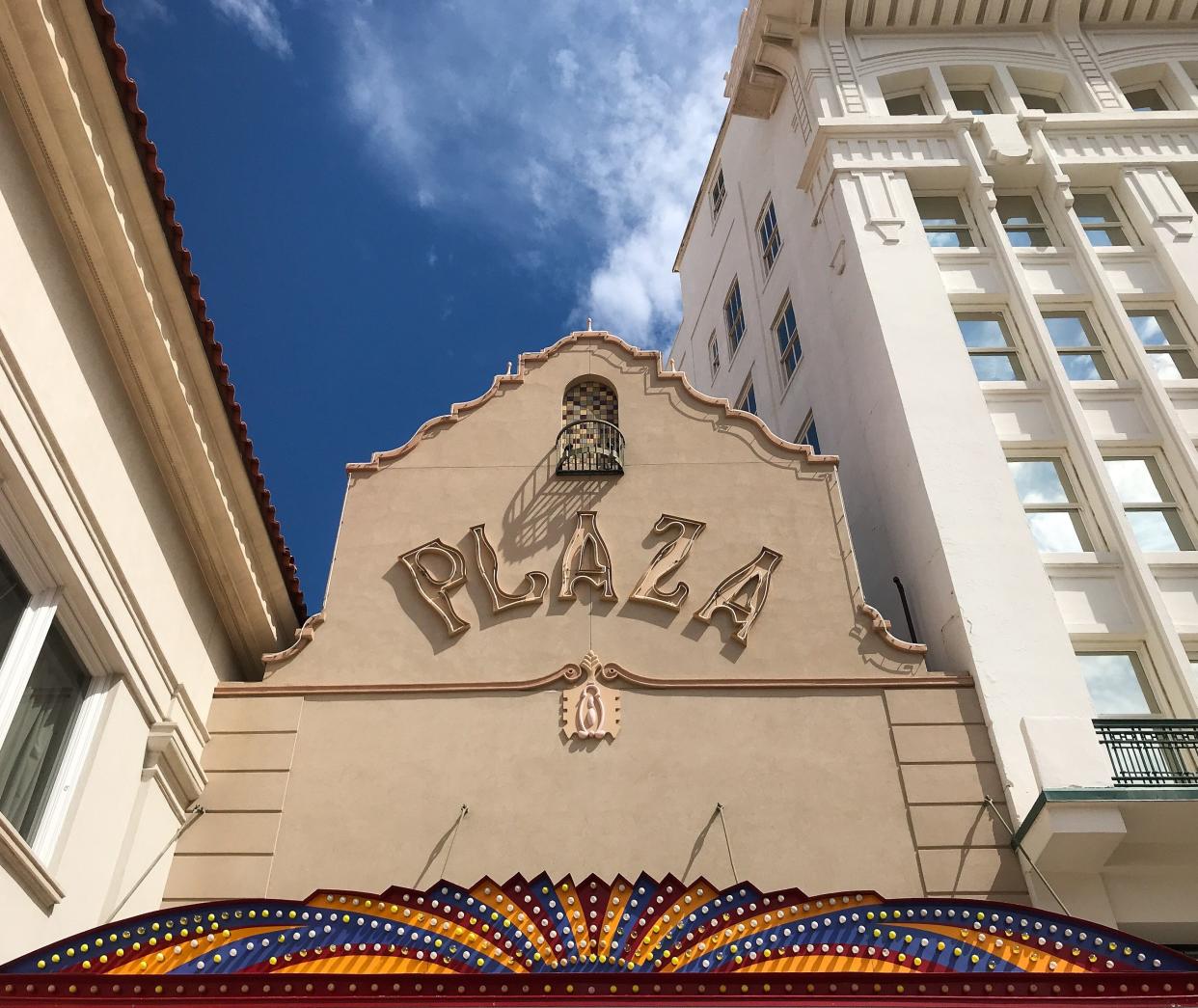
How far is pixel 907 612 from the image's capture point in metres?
13.5

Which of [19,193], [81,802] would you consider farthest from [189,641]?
[19,193]

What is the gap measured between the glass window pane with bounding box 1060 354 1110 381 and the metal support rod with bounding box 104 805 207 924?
1332 cm

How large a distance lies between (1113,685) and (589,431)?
23.8ft

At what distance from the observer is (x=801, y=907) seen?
6.75 meters

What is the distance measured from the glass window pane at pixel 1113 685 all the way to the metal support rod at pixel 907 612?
195 centimetres

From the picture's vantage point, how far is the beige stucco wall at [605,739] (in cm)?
1043

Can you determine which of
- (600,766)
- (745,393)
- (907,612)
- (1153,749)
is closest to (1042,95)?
(745,393)

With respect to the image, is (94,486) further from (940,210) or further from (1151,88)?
(1151,88)

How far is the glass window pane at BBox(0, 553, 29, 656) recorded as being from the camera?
26.7 ft

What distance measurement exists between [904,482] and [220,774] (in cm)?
927

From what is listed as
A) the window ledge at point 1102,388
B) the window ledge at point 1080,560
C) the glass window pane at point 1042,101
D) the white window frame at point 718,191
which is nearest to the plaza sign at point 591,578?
the window ledge at point 1080,560

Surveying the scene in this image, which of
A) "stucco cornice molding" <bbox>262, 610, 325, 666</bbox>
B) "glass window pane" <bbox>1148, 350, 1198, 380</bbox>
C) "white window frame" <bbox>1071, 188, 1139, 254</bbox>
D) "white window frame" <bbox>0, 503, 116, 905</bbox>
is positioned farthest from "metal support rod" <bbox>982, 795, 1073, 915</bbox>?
"white window frame" <bbox>1071, 188, 1139, 254</bbox>

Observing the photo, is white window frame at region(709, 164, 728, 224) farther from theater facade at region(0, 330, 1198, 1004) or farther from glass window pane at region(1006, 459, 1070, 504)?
glass window pane at region(1006, 459, 1070, 504)

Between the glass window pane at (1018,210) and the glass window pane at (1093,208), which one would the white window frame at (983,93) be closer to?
the glass window pane at (1018,210)
